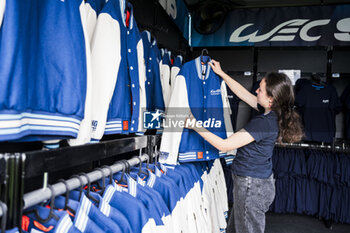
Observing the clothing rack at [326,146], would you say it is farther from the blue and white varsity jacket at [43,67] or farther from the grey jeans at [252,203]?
the blue and white varsity jacket at [43,67]

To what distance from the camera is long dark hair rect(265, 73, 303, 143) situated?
1893 millimetres

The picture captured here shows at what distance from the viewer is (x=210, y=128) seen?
2184 millimetres

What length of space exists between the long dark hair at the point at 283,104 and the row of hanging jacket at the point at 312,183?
1806 mm

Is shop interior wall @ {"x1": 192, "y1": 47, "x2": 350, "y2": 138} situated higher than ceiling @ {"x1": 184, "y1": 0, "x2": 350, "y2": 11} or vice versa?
ceiling @ {"x1": 184, "y1": 0, "x2": 350, "y2": 11}

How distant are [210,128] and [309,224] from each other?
233cm

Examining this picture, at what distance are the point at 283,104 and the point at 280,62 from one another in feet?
8.73

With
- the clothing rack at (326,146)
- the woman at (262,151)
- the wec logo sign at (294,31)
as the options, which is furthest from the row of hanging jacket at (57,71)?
the wec logo sign at (294,31)

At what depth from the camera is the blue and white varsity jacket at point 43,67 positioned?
79cm

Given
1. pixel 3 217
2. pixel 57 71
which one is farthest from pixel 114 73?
pixel 3 217

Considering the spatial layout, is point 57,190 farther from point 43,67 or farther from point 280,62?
point 280,62

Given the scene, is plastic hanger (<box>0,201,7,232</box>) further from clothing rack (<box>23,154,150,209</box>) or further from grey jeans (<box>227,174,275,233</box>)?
grey jeans (<box>227,174,275,233</box>)

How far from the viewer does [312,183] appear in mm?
3533

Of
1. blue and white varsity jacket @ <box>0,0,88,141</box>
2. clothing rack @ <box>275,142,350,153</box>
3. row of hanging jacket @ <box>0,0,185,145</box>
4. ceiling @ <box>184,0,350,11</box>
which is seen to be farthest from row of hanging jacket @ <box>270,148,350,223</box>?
blue and white varsity jacket @ <box>0,0,88,141</box>

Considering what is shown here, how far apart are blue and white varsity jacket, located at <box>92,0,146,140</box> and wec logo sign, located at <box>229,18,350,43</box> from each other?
111 inches
